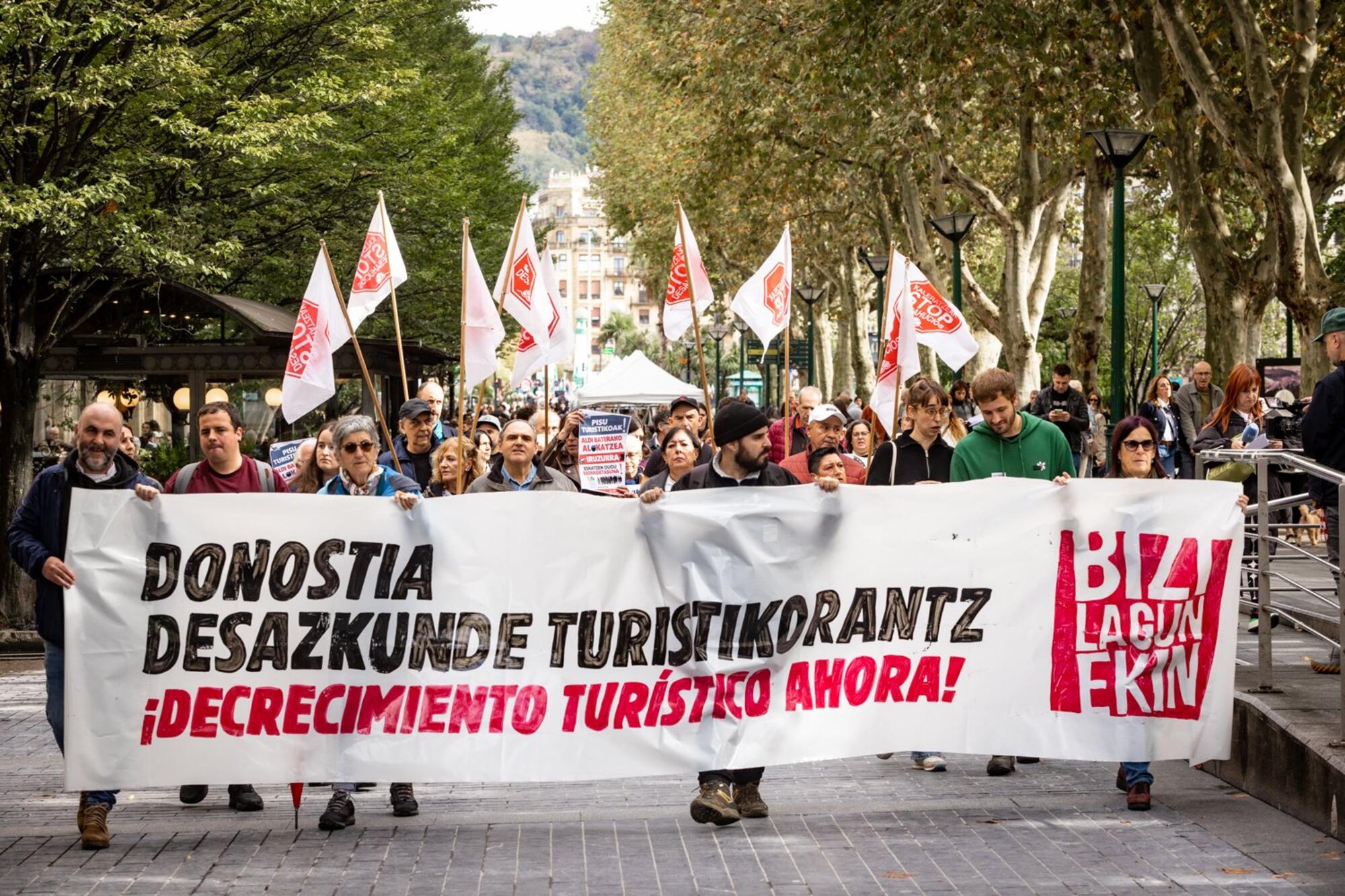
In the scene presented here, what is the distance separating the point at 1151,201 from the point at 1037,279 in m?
4.89

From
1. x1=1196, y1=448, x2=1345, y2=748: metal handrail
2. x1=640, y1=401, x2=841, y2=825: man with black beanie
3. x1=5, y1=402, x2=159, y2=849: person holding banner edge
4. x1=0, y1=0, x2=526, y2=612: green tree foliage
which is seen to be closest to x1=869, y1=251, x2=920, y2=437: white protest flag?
x1=1196, y1=448, x2=1345, y2=748: metal handrail

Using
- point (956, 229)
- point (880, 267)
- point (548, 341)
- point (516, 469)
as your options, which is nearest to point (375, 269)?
point (548, 341)

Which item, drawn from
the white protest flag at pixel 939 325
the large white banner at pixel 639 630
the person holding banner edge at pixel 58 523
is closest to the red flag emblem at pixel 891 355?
the white protest flag at pixel 939 325

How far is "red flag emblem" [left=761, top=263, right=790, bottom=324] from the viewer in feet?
41.7

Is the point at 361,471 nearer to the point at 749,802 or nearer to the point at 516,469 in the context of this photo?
the point at 516,469

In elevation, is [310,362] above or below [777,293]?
below

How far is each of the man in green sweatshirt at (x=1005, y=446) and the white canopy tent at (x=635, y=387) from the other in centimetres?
2370

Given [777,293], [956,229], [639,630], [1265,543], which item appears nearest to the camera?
[639,630]

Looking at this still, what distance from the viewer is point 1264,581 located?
8.38 metres

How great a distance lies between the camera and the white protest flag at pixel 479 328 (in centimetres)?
1038

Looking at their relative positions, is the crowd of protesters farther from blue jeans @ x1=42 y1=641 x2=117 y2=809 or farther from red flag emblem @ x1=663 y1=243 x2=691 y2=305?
red flag emblem @ x1=663 y1=243 x2=691 y2=305

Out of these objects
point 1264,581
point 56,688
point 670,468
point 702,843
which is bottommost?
point 702,843

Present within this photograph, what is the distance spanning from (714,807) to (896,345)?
4.73 metres

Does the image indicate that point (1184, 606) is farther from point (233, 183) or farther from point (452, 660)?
point (233, 183)
